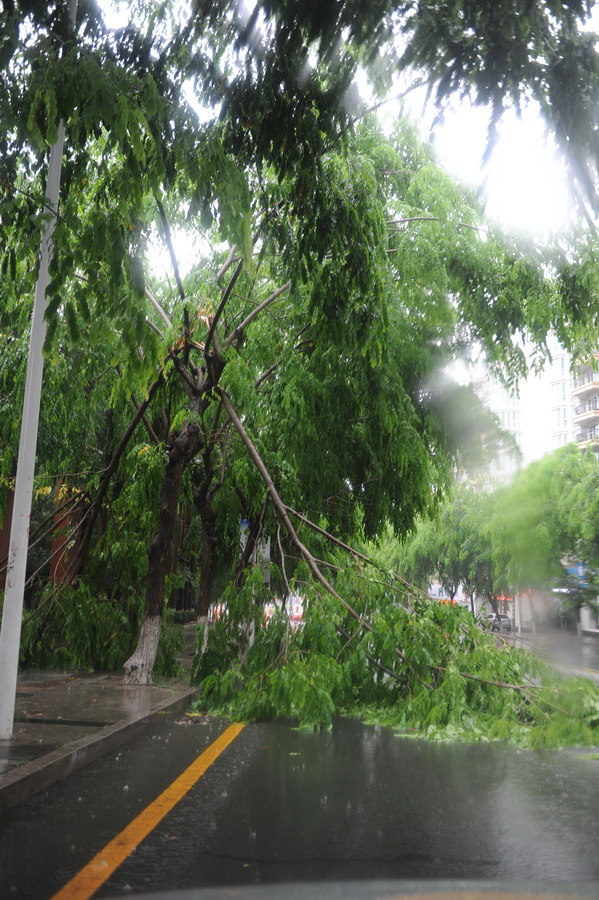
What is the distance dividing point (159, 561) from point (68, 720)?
4391mm

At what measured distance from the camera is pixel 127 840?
4.92m

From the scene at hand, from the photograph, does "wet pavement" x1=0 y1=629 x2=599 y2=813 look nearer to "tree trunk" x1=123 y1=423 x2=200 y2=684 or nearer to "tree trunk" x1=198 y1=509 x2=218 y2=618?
"tree trunk" x1=123 y1=423 x2=200 y2=684

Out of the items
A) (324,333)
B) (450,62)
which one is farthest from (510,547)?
(324,333)

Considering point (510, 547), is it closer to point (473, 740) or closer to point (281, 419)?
point (473, 740)

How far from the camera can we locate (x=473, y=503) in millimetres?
6863

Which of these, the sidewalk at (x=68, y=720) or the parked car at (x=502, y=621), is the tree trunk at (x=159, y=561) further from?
the parked car at (x=502, y=621)

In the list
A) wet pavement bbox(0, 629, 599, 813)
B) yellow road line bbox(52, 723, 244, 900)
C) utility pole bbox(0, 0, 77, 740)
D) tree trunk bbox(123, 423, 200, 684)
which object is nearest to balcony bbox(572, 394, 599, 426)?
wet pavement bbox(0, 629, 599, 813)

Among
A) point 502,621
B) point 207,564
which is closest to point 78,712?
point 502,621

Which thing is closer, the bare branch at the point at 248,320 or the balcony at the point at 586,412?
the balcony at the point at 586,412

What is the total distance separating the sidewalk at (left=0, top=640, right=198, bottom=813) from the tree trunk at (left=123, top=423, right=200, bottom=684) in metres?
0.33

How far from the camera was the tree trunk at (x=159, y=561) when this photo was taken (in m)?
12.7

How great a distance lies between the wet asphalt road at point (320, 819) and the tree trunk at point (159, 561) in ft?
14.6

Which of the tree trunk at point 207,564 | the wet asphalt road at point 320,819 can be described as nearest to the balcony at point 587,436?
the wet asphalt road at point 320,819

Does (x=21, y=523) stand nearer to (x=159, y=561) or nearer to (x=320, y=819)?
(x=320, y=819)
